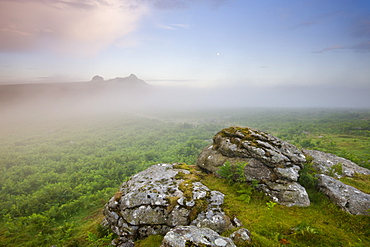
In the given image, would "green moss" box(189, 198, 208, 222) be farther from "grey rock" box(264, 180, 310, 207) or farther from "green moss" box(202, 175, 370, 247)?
"grey rock" box(264, 180, 310, 207)

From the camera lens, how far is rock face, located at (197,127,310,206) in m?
9.62

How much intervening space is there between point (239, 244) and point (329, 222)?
5.54 meters

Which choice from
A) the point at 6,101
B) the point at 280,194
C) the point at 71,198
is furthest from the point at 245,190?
the point at 6,101

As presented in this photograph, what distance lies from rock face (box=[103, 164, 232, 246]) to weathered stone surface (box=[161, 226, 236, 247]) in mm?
1969

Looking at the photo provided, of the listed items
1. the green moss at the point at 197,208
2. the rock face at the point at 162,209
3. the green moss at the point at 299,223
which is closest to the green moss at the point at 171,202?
the rock face at the point at 162,209

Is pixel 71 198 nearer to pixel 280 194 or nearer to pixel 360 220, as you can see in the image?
pixel 280 194

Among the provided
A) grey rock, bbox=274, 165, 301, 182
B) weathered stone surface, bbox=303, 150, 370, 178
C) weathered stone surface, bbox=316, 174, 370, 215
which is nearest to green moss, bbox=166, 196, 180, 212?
grey rock, bbox=274, 165, 301, 182

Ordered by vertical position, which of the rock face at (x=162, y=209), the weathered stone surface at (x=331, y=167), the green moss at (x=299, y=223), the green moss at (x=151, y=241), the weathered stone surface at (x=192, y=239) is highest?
the weathered stone surface at (x=331, y=167)

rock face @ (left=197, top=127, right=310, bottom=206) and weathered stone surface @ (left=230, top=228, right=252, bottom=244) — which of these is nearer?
weathered stone surface @ (left=230, top=228, right=252, bottom=244)

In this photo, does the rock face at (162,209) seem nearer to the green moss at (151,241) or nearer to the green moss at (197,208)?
the green moss at (197,208)

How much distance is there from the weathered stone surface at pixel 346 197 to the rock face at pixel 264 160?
1550 millimetres

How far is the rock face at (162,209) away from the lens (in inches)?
328

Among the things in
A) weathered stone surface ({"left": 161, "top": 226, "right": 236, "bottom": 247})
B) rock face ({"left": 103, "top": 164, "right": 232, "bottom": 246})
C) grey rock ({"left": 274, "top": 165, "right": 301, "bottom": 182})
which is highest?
grey rock ({"left": 274, "top": 165, "right": 301, "bottom": 182})

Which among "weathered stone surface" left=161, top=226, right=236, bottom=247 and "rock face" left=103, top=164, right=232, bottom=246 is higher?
"weathered stone surface" left=161, top=226, right=236, bottom=247
